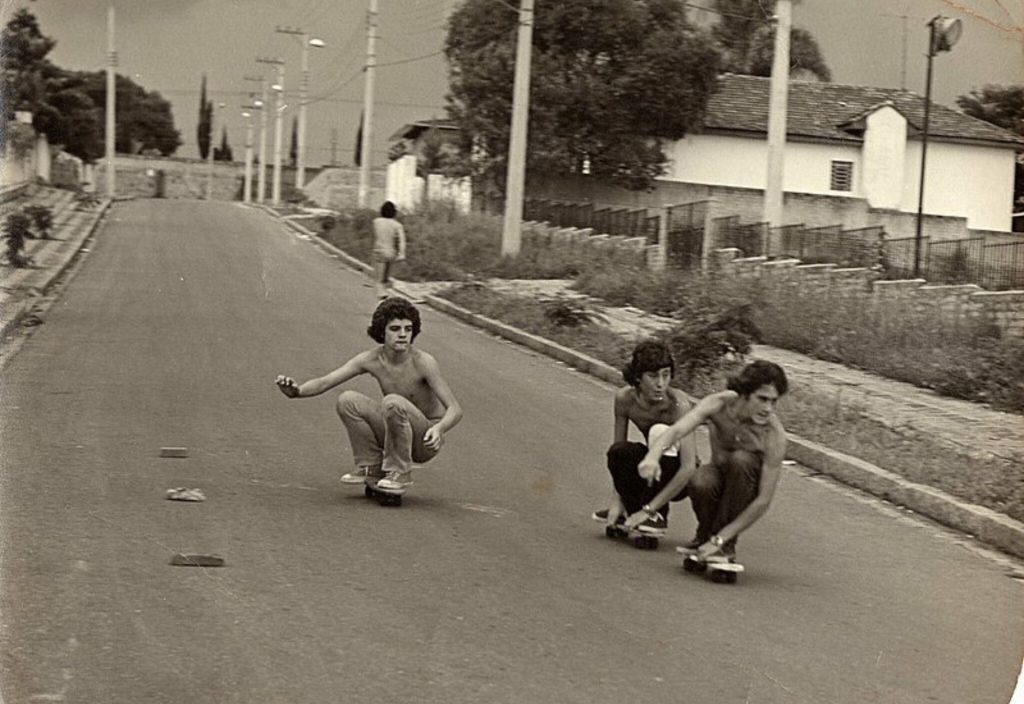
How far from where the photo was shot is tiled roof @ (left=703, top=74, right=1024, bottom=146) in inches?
728

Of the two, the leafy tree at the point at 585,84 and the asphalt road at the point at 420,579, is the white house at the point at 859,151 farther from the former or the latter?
the asphalt road at the point at 420,579

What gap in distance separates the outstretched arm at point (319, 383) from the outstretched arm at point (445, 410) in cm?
36

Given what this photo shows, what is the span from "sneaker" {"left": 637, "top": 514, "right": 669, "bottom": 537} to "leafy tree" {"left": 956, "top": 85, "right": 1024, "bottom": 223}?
2.62 metres

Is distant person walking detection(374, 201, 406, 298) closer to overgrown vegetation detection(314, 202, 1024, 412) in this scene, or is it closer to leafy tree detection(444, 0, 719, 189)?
overgrown vegetation detection(314, 202, 1024, 412)

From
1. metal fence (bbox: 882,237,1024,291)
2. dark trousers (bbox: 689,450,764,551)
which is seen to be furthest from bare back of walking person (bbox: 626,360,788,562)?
metal fence (bbox: 882,237,1024,291)

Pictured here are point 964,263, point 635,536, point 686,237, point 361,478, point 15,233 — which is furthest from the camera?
point 686,237

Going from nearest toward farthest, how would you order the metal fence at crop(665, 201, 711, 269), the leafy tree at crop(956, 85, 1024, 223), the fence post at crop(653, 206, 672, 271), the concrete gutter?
the leafy tree at crop(956, 85, 1024, 223)
the concrete gutter
the metal fence at crop(665, 201, 711, 269)
the fence post at crop(653, 206, 672, 271)

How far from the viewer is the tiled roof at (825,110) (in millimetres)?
18484

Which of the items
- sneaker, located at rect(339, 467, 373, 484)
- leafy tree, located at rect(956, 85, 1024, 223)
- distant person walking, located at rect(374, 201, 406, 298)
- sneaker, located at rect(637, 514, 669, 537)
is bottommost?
sneaker, located at rect(637, 514, 669, 537)

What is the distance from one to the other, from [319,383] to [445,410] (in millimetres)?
776

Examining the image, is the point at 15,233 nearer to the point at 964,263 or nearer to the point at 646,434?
the point at 646,434

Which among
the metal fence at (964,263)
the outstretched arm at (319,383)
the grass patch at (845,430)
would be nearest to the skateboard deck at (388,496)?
the outstretched arm at (319,383)

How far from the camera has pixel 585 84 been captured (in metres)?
33.8

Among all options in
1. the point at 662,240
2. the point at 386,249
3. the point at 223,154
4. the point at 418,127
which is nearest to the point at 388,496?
the point at 386,249
